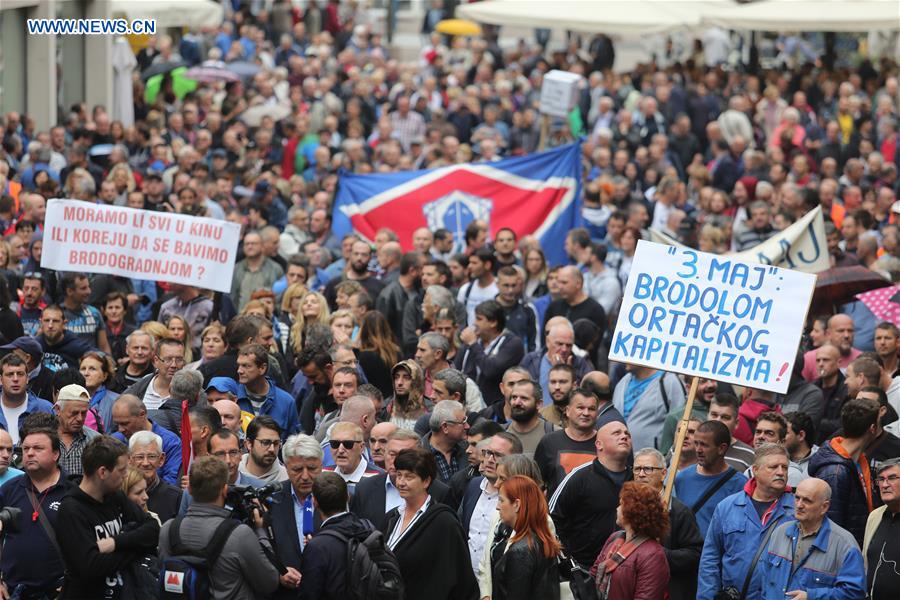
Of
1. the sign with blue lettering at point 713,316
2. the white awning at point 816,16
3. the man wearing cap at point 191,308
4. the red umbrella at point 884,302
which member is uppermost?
the sign with blue lettering at point 713,316

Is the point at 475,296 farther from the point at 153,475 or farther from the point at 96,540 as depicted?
the point at 96,540

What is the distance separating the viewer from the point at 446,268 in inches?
603

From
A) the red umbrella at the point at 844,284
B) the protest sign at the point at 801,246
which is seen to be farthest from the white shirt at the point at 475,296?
the red umbrella at the point at 844,284

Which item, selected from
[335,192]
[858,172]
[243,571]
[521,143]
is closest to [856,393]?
[243,571]

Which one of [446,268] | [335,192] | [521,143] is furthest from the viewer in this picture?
[521,143]

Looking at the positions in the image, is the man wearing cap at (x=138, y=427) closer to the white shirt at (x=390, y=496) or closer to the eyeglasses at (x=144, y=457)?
the eyeglasses at (x=144, y=457)

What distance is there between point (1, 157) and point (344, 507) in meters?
12.8

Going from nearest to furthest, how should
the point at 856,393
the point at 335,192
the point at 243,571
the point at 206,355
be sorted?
the point at 243,571
the point at 856,393
the point at 206,355
the point at 335,192

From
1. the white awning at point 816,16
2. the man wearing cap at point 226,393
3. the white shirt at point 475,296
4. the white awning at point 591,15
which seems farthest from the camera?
the white awning at point 591,15

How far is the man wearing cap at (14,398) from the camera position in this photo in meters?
11.1

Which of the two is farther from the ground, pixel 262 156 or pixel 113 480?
pixel 113 480

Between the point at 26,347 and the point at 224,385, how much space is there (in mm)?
1571

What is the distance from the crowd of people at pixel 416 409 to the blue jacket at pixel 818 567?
1 centimetres

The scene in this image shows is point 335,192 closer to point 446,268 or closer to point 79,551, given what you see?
point 446,268
